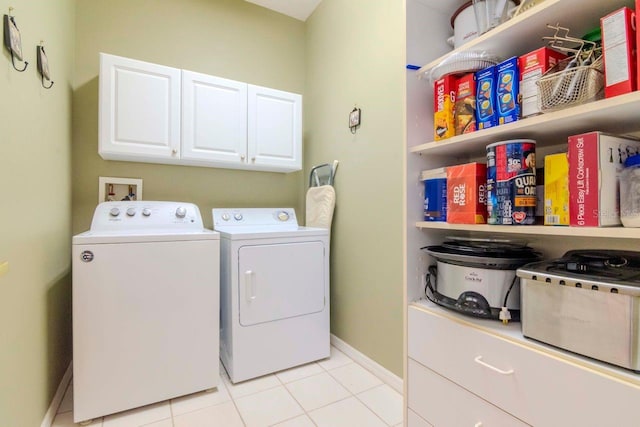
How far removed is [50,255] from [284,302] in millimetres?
1281

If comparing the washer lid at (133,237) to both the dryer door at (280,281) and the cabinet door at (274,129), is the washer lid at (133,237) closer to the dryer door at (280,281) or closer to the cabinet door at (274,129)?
the dryer door at (280,281)

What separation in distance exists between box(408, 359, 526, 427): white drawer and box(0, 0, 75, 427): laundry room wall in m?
1.40

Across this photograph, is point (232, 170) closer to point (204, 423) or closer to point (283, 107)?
point (283, 107)

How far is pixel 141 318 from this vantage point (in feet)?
5.34

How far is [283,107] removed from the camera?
2.44 meters

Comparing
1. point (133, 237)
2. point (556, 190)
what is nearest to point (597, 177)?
point (556, 190)

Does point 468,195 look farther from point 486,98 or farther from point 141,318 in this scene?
point 141,318

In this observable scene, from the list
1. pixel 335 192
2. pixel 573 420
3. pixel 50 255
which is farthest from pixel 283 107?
pixel 573 420

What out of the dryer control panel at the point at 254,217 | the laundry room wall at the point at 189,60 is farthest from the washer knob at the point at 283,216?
the laundry room wall at the point at 189,60

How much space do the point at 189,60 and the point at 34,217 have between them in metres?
1.61

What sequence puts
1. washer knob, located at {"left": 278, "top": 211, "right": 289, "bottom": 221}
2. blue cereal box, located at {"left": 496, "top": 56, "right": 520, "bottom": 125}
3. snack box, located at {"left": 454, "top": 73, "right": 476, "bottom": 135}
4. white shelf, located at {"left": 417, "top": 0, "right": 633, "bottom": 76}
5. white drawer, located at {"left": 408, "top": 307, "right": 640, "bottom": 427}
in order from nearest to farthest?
white drawer, located at {"left": 408, "top": 307, "right": 640, "bottom": 427} < white shelf, located at {"left": 417, "top": 0, "right": 633, "bottom": 76} < blue cereal box, located at {"left": 496, "top": 56, "right": 520, "bottom": 125} < snack box, located at {"left": 454, "top": 73, "right": 476, "bottom": 135} < washer knob, located at {"left": 278, "top": 211, "right": 289, "bottom": 221}

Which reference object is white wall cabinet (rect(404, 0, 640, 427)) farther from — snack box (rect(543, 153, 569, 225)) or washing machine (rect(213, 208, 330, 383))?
washing machine (rect(213, 208, 330, 383))

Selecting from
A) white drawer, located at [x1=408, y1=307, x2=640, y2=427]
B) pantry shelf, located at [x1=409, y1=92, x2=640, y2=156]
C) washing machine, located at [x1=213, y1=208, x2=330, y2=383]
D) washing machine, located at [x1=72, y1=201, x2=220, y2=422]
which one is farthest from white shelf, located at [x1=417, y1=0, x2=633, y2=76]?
washing machine, located at [x1=72, y1=201, x2=220, y2=422]

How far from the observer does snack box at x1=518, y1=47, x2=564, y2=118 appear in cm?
86
